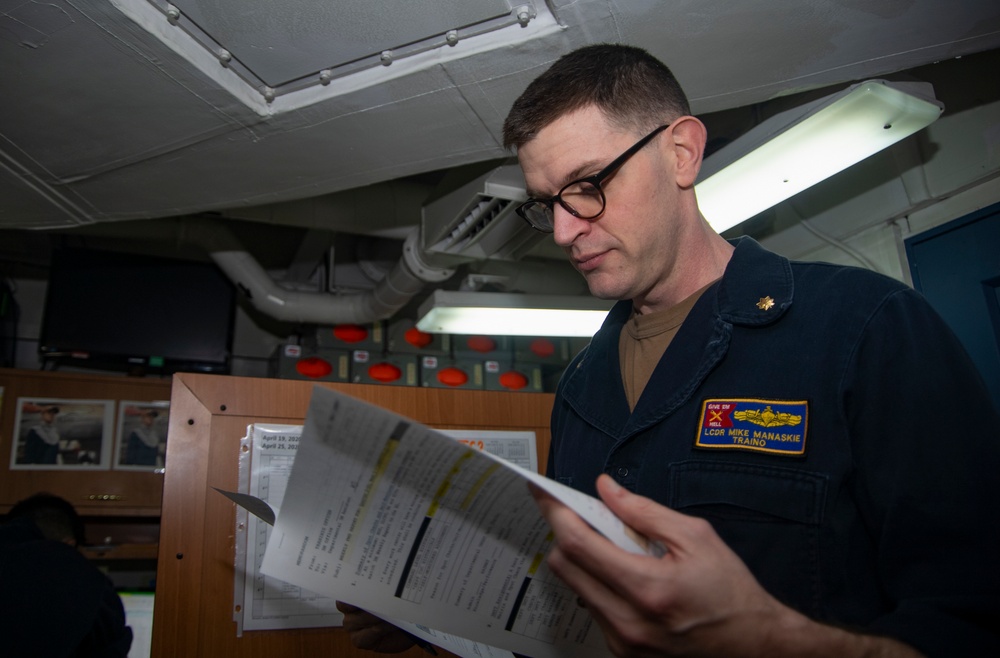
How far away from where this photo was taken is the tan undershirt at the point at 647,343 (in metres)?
1.27

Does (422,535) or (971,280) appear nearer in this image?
(422,535)

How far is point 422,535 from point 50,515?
9.99ft

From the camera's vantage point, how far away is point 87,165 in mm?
2320

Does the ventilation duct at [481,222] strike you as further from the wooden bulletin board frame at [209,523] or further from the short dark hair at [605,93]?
the short dark hair at [605,93]

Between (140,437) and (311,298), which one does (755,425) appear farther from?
(140,437)

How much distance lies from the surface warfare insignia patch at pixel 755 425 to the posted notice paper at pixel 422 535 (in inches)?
13.0

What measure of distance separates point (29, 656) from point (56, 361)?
234cm

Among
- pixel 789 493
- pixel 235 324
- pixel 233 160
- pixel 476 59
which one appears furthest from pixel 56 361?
pixel 789 493

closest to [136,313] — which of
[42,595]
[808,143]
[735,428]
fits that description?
[42,595]

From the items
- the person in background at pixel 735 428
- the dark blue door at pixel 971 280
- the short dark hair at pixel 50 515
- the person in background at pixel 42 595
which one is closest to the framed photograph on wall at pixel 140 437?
the short dark hair at pixel 50 515

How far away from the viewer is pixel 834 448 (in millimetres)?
935

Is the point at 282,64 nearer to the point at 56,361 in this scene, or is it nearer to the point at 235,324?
the point at 56,361

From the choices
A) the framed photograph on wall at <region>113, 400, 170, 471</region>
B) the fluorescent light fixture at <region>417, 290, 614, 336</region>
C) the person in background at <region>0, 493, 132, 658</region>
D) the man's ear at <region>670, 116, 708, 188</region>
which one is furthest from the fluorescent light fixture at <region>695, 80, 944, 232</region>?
the framed photograph on wall at <region>113, 400, 170, 471</region>

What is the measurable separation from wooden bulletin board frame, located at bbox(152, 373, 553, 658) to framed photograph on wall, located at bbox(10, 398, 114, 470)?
261 cm
